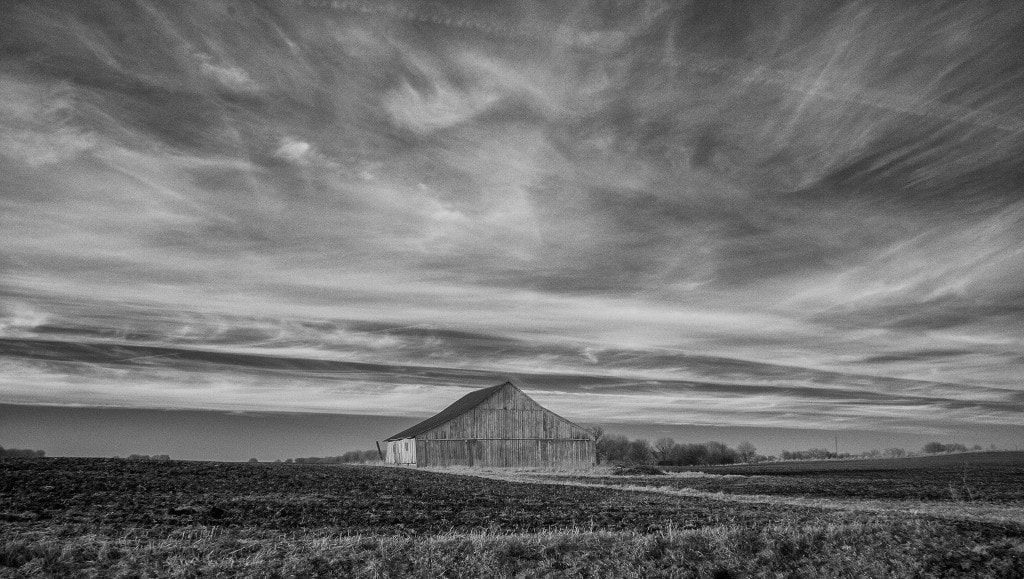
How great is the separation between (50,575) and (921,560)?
15981mm

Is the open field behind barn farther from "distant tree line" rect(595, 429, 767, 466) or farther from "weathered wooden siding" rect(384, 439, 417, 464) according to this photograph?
"distant tree line" rect(595, 429, 767, 466)

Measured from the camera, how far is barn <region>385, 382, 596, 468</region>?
222ft

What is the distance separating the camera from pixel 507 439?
68.6 m

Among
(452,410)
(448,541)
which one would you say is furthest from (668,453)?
(448,541)

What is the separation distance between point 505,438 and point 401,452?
51.8 ft

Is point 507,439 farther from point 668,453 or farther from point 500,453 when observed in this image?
point 668,453

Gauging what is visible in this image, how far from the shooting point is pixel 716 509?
90.5 feet

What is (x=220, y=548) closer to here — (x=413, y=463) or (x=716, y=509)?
(x=716, y=509)

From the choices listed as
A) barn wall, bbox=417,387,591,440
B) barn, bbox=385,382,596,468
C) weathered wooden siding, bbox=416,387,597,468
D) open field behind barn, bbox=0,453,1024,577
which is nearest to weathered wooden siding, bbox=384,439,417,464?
barn, bbox=385,382,596,468

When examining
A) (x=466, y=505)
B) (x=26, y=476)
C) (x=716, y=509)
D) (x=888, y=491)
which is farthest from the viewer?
(x=888, y=491)

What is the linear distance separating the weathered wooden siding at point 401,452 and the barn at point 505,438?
226 mm

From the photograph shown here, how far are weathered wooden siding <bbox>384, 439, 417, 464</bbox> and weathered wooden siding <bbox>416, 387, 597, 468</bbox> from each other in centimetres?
311

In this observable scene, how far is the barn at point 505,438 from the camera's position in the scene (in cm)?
6756

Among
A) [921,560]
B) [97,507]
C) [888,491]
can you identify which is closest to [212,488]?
[97,507]
